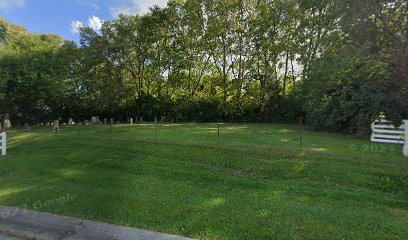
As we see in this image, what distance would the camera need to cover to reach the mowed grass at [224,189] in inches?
156

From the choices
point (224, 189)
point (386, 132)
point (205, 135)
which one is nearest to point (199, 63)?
point (205, 135)

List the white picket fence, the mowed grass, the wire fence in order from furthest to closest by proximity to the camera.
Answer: the white picket fence → the wire fence → the mowed grass

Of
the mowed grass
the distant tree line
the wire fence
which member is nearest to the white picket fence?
the mowed grass

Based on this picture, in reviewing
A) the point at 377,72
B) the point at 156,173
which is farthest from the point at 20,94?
the point at 377,72

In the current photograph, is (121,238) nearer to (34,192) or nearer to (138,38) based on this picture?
(34,192)

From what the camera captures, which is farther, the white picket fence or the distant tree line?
the distant tree line

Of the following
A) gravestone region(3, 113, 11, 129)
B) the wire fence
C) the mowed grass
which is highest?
gravestone region(3, 113, 11, 129)

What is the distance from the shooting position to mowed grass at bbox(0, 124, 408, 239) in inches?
156

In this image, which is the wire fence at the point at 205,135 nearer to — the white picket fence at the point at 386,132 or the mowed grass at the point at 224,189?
the mowed grass at the point at 224,189

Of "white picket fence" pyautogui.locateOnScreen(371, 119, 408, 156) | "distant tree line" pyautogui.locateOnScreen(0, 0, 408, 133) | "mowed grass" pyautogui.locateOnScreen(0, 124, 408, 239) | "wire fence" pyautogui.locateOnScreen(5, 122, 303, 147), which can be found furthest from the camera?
"distant tree line" pyautogui.locateOnScreen(0, 0, 408, 133)

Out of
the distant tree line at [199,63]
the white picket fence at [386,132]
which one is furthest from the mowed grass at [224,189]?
the distant tree line at [199,63]

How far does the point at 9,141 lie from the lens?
469 inches

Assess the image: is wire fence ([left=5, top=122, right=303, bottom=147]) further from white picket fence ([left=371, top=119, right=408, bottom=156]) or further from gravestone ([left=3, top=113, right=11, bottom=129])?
gravestone ([left=3, top=113, right=11, bottom=129])

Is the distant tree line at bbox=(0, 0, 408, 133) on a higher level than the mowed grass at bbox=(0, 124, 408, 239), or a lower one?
higher
